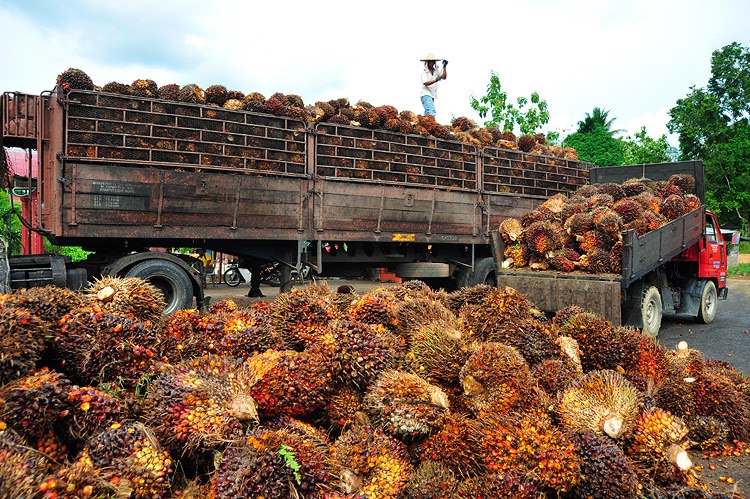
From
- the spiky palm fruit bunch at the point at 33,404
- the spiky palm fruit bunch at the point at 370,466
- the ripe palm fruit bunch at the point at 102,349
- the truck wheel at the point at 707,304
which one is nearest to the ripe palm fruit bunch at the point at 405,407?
the spiky palm fruit bunch at the point at 370,466

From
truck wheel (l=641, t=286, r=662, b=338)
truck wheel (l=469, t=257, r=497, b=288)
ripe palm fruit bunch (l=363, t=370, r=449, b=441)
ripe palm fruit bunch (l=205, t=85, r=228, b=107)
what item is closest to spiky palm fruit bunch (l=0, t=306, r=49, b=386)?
ripe palm fruit bunch (l=363, t=370, r=449, b=441)

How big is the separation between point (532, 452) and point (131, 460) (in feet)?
5.36

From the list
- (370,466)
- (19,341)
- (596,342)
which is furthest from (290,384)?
(596,342)

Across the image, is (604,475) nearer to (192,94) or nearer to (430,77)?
(192,94)

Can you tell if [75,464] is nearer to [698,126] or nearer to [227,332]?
[227,332]

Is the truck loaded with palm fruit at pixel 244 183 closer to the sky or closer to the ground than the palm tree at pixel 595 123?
closer to the ground

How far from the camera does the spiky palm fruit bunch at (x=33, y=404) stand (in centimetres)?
193

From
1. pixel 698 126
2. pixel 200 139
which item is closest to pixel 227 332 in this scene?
pixel 200 139

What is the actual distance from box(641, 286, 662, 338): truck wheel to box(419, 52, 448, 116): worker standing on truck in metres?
6.98

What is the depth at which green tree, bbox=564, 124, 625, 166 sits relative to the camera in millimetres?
35344

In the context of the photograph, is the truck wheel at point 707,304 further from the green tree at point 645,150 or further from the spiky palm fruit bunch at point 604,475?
the green tree at point 645,150

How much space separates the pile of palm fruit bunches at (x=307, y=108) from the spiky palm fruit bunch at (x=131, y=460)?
6.18 meters

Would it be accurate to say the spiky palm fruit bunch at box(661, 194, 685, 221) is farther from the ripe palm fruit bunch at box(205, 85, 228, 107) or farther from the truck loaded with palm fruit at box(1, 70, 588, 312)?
the ripe palm fruit bunch at box(205, 85, 228, 107)

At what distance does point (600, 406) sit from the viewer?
2.66 m
